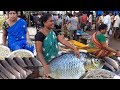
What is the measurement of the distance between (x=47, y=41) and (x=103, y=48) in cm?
75

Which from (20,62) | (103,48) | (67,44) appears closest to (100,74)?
(103,48)

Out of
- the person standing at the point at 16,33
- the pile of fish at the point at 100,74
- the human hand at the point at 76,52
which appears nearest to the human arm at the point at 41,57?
the person standing at the point at 16,33

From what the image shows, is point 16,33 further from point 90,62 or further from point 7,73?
point 90,62

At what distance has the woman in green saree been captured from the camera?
5418 millimetres

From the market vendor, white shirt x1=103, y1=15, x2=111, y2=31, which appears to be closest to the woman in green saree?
the market vendor

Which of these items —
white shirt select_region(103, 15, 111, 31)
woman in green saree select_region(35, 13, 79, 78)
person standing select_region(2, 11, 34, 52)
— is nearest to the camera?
woman in green saree select_region(35, 13, 79, 78)

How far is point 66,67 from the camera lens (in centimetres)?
556

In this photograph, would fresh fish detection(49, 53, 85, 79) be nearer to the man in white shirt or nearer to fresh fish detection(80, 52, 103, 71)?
fresh fish detection(80, 52, 103, 71)

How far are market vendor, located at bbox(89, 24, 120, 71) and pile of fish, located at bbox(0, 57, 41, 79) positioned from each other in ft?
2.56
